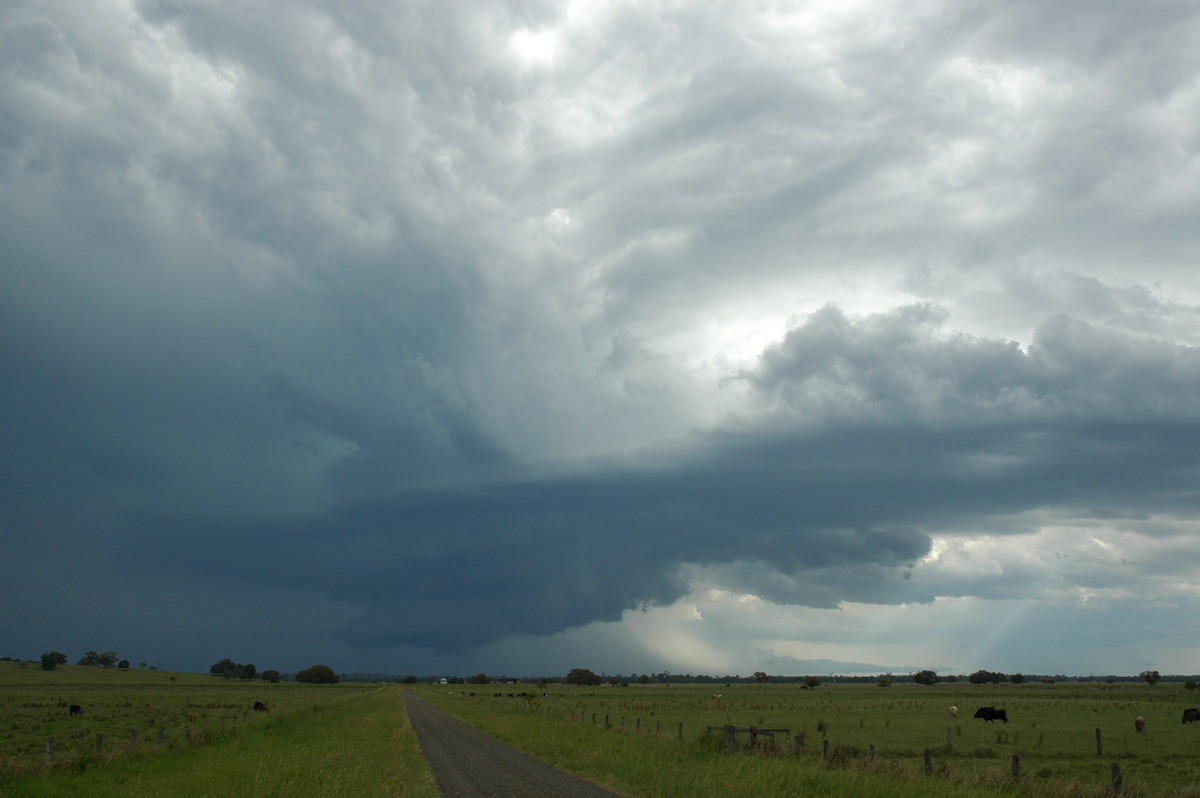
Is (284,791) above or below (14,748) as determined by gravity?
above

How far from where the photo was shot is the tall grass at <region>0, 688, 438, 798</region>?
64.4 feet

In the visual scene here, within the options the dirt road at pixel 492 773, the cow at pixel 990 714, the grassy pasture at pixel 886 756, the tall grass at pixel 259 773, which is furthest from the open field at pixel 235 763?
the cow at pixel 990 714

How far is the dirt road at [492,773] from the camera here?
65.1ft

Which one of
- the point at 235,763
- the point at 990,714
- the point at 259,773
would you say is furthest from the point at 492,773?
the point at 990,714

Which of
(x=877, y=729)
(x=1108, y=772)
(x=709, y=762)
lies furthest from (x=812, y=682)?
(x=709, y=762)

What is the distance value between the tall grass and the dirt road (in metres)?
0.78

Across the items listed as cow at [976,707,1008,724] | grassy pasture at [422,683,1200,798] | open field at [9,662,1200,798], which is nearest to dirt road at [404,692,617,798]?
open field at [9,662,1200,798]

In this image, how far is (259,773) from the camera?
72.4 ft

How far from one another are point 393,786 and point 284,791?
2.78 meters

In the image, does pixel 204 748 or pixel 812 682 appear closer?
pixel 204 748

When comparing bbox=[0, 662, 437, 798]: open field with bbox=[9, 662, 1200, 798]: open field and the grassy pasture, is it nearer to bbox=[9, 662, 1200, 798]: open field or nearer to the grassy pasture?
→ bbox=[9, 662, 1200, 798]: open field

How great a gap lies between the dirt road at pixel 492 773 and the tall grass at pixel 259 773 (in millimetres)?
776

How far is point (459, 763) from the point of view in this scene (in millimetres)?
27016

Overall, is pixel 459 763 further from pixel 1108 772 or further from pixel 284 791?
pixel 1108 772
